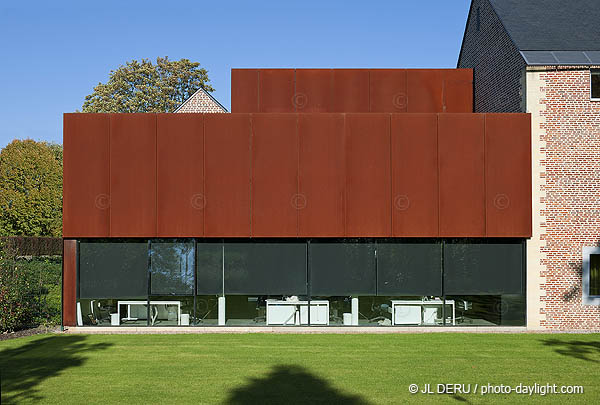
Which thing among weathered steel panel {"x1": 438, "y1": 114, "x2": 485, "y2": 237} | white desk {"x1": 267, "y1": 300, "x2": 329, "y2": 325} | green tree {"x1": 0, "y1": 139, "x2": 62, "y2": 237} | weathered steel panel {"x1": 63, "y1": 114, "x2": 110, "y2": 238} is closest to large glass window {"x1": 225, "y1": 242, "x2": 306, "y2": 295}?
white desk {"x1": 267, "y1": 300, "x2": 329, "y2": 325}

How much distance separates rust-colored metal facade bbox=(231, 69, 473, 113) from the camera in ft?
72.6

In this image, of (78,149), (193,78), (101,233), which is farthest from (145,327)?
(193,78)

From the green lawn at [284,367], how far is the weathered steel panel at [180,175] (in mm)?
3071

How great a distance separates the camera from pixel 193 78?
176ft

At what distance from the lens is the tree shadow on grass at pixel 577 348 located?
45.6ft

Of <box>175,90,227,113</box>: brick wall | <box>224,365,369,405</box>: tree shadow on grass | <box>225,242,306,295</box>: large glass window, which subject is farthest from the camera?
<box>175,90,227,113</box>: brick wall

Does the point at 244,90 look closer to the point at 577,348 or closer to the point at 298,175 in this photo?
the point at 298,175

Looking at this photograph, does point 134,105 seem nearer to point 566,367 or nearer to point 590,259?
point 590,259

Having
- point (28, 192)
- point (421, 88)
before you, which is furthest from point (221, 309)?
point (28, 192)

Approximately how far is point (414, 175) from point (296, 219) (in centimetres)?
349

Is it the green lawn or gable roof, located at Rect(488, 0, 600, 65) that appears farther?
gable roof, located at Rect(488, 0, 600, 65)

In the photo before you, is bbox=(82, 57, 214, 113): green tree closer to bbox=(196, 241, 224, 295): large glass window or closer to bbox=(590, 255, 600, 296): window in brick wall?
bbox=(196, 241, 224, 295): large glass window

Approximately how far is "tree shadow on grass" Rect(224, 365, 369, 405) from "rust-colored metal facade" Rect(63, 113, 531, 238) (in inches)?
237

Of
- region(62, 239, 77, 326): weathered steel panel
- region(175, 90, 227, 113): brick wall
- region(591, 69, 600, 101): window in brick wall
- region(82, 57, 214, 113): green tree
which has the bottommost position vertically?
region(62, 239, 77, 326): weathered steel panel
